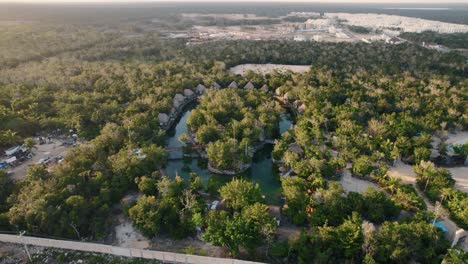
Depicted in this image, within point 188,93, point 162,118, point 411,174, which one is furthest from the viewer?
point 188,93

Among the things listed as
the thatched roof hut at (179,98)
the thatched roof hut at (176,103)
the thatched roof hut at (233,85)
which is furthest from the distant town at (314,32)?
the thatched roof hut at (176,103)

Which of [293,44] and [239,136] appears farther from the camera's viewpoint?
[293,44]

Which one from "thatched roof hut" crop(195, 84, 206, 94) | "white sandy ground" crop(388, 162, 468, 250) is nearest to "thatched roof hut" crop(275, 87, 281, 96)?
"thatched roof hut" crop(195, 84, 206, 94)

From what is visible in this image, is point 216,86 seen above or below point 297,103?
above

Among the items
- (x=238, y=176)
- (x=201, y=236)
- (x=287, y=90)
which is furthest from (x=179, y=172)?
(x=287, y=90)

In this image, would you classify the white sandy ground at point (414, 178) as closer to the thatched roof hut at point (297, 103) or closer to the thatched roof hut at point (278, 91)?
the thatched roof hut at point (297, 103)

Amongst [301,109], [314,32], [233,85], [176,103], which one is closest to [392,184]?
[301,109]

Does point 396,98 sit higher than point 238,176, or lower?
higher

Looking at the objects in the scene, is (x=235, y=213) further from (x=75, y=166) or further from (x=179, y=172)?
(x=75, y=166)

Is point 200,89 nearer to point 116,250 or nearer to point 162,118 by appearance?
point 162,118
